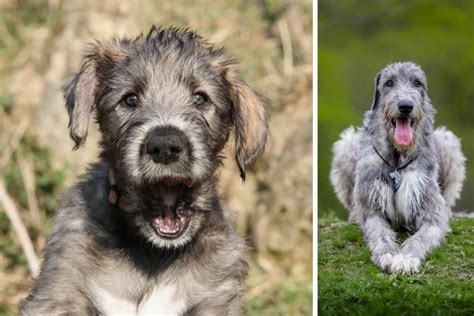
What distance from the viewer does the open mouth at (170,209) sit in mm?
5660

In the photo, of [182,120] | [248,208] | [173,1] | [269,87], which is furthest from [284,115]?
[182,120]

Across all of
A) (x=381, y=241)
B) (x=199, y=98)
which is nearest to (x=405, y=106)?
(x=381, y=241)

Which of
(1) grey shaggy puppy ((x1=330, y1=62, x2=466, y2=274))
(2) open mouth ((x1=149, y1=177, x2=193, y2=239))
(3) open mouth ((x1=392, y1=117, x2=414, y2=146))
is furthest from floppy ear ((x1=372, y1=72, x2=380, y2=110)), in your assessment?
(2) open mouth ((x1=149, y1=177, x2=193, y2=239))

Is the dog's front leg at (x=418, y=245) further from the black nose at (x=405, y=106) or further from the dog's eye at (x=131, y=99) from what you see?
the dog's eye at (x=131, y=99)

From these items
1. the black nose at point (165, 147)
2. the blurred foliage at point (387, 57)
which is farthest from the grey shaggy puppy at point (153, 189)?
the blurred foliage at point (387, 57)

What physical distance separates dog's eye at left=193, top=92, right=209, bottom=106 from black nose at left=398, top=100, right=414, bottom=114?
56.6 inches

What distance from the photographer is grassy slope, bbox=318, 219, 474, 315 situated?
6555mm

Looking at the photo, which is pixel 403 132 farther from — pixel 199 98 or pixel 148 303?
pixel 148 303

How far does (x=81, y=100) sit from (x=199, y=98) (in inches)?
29.5

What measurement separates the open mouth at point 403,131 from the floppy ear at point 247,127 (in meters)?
1.03

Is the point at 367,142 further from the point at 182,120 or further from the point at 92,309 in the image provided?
the point at 92,309

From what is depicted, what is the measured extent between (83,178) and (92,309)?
105 centimetres

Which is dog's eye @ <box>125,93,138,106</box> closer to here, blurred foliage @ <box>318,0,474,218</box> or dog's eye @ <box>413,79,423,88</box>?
blurred foliage @ <box>318,0,474,218</box>

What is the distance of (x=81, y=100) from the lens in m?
5.92
